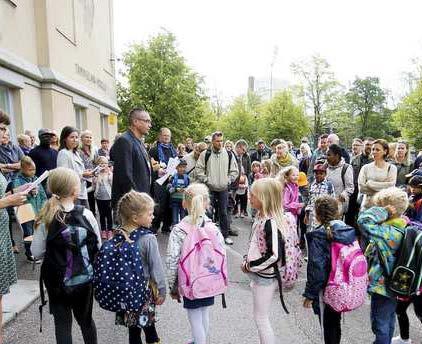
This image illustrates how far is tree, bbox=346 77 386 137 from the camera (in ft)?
171

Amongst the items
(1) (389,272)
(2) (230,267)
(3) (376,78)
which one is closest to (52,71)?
(2) (230,267)

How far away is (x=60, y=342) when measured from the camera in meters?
2.56

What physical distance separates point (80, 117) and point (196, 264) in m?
12.0

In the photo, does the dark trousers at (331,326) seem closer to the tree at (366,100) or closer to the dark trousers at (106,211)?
the dark trousers at (106,211)

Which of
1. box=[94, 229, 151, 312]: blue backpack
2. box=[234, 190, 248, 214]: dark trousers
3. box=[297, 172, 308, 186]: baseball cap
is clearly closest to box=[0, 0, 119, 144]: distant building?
box=[234, 190, 248, 214]: dark trousers

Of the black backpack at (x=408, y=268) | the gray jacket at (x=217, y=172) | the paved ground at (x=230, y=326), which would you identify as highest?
the gray jacket at (x=217, y=172)

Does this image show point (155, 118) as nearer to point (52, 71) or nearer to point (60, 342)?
point (52, 71)

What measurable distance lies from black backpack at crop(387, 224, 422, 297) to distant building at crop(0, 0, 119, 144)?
26.1 feet

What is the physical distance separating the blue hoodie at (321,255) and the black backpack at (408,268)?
0.42 meters

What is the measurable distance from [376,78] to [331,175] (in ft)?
183

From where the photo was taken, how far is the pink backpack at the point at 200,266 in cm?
276

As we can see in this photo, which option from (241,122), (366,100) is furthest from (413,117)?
(366,100)

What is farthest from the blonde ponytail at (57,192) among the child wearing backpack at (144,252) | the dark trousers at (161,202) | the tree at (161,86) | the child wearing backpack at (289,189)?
the tree at (161,86)

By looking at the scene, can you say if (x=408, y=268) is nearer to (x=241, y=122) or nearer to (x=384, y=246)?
(x=384, y=246)
